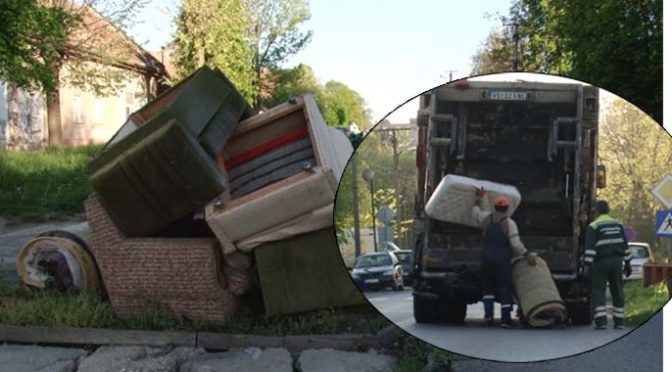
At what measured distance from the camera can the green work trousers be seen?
338 cm

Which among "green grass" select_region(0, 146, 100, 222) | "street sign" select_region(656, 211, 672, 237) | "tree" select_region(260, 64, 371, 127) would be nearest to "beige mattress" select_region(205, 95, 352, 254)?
"street sign" select_region(656, 211, 672, 237)

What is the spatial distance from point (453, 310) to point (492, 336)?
0.72 ft

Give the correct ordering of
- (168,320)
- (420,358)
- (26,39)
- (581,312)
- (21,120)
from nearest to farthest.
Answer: (581,312) → (420,358) → (168,320) → (26,39) → (21,120)

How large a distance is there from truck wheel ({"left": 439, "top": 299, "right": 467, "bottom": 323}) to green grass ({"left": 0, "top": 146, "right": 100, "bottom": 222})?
10941 mm

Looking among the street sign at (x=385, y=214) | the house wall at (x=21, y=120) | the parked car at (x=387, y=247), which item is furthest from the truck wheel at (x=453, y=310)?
the house wall at (x=21, y=120)

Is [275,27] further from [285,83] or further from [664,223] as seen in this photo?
[664,223]

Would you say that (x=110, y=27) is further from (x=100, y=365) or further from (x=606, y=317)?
(x=606, y=317)

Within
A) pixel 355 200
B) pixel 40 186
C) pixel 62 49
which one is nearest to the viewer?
pixel 355 200

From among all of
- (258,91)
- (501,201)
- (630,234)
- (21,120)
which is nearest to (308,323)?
(501,201)

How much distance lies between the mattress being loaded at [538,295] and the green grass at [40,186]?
442 inches

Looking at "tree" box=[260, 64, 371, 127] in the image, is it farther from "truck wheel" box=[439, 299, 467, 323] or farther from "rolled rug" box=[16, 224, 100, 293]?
"truck wheel" box=[439, 299, 467, 323]

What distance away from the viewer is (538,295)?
335cm

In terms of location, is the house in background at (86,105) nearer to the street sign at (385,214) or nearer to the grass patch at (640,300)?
the street sign at (385,214)

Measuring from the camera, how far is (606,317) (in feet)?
11.3
